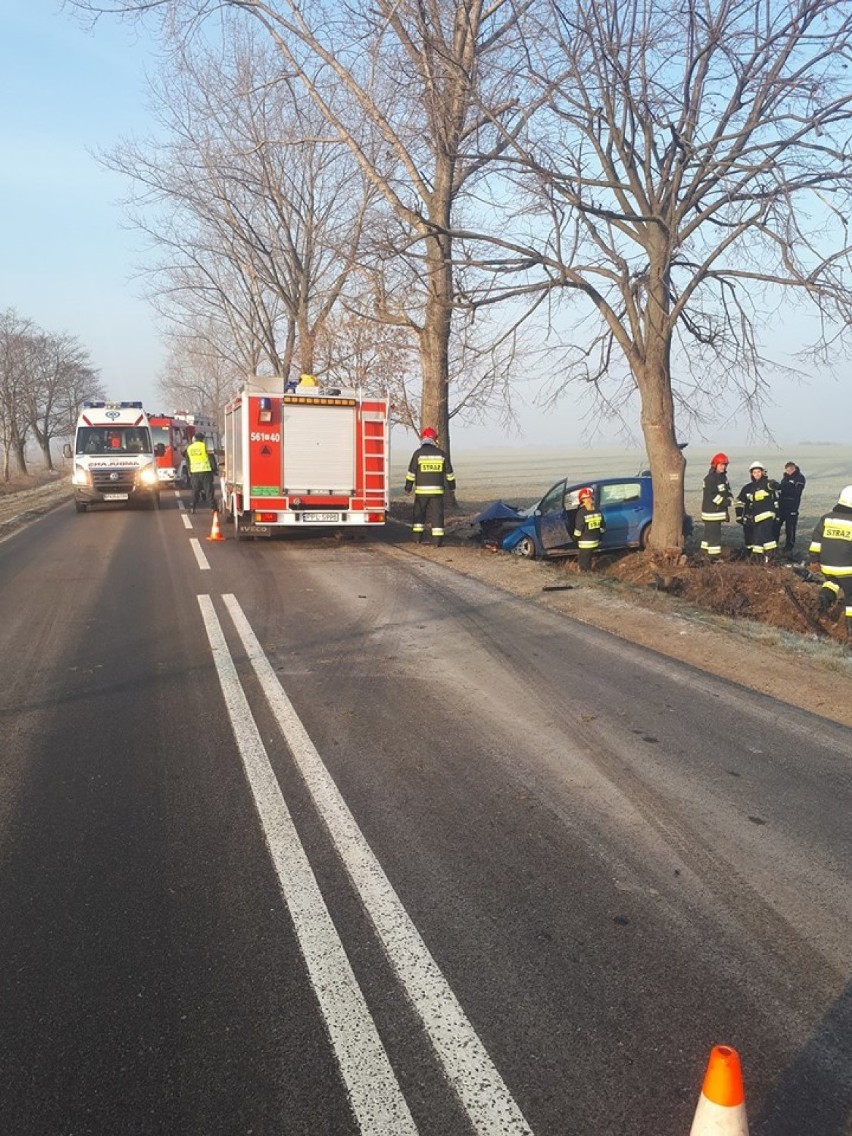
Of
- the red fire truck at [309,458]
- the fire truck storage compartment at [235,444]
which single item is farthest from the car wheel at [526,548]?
the fire truck storage compartment at [235,444]

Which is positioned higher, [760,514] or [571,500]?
[571,500]

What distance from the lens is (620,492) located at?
14820 mm

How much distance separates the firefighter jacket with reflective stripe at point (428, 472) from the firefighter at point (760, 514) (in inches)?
197

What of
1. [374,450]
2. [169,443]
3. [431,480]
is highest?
[169,443]

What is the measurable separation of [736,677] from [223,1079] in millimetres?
5409

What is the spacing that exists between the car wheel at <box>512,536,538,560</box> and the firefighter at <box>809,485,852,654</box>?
5770 mm

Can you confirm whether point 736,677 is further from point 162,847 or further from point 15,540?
point 15,540

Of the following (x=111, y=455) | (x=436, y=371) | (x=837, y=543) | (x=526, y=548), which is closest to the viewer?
(x=837, y=543)

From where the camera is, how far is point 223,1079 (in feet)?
8.25

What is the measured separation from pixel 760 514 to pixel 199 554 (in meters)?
9.05

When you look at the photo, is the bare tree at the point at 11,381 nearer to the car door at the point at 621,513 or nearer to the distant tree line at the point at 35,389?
the distant tree line at the point at 35,389

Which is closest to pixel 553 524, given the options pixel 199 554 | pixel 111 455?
pixel 199 554

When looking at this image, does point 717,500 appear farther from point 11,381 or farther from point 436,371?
point 11,381

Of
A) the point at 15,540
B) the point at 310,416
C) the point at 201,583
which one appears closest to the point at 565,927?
the point at 201,583
